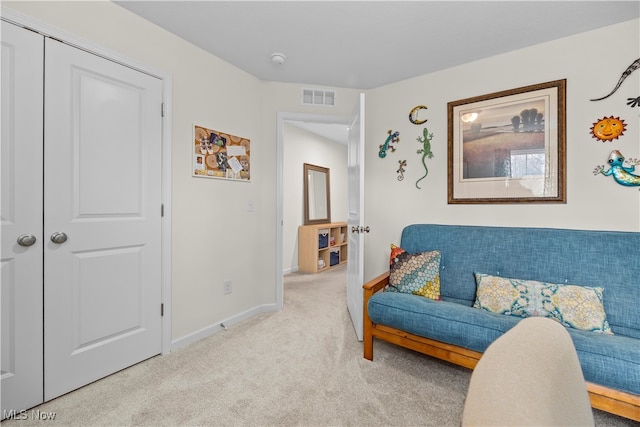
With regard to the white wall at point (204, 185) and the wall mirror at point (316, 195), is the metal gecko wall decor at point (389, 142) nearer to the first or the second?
the white wall at point (204, 185)

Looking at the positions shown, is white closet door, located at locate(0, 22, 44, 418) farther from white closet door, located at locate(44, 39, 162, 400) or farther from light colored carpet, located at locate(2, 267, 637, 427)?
light colored carpet, located at locate(2, 267, 637, 427)

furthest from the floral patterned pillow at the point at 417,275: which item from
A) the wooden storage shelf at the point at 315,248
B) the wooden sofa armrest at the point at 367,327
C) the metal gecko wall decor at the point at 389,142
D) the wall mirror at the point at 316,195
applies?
the wall mirror at the point at 316,195

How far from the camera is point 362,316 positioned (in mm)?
2277

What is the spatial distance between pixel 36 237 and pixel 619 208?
11.5ft

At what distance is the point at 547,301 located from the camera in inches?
68.6

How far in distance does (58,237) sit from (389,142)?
2.64 m

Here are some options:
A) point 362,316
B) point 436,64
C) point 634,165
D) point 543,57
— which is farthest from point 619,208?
point 362,316

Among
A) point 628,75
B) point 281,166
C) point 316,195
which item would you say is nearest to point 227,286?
point 281,166

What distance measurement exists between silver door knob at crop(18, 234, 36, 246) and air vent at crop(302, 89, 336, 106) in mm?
2359

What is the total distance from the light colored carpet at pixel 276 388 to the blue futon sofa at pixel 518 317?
0.21 meters

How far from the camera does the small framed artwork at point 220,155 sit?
2352 mm

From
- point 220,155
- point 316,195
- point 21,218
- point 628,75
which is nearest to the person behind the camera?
point 21,218

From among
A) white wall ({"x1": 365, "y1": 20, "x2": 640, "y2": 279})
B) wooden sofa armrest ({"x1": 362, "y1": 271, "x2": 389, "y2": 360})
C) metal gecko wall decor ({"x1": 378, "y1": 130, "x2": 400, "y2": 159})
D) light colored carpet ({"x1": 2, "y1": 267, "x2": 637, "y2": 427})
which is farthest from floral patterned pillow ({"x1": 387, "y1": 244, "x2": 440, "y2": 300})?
metal gecko wall decor ({"x1": 378, "y1": 130, "x2": 400, "y2": 159})

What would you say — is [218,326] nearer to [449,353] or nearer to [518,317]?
[449,353]
